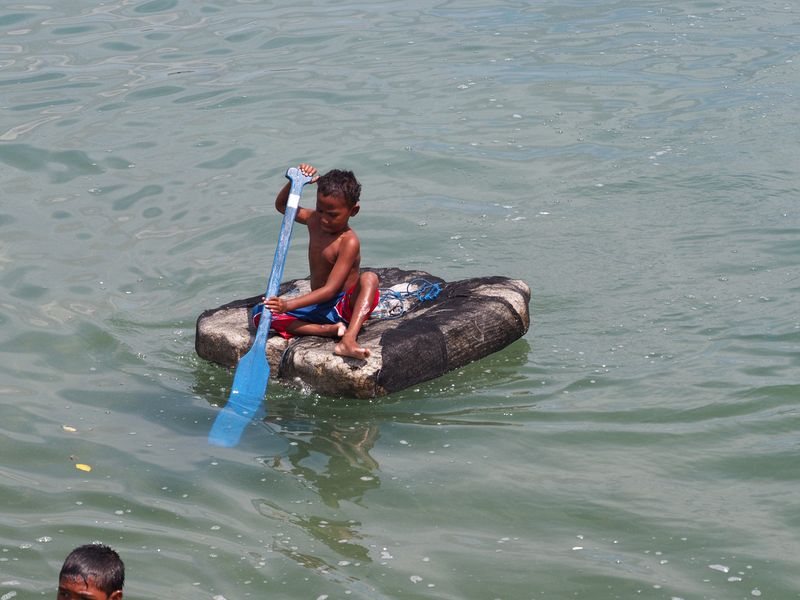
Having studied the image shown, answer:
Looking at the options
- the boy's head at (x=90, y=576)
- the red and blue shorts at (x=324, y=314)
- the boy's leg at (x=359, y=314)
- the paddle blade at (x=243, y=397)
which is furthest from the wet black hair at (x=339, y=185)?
the boy's head at (x=90, y=576)

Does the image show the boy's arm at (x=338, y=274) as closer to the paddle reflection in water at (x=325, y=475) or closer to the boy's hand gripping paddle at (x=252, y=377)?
the boy's hand gripping paddle at (x=252, y=377)

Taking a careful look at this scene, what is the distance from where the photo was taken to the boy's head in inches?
150

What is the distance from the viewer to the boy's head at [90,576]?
381 centimetres

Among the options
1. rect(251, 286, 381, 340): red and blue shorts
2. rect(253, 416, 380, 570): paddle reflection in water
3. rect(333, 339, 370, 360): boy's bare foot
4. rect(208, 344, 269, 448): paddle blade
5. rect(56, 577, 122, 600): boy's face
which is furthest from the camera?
rect(251, 286, 381, 340): red and blue shorts

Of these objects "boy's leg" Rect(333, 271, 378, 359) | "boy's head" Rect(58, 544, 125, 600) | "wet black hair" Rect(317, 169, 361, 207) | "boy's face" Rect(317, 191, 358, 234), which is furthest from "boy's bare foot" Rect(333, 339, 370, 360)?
"boy's head" Rect(58, 544, 125, 600)

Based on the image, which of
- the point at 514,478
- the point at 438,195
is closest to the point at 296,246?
the point at 438,195

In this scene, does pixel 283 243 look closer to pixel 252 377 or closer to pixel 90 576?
pixel 252 377

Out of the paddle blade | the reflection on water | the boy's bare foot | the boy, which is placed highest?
the boy

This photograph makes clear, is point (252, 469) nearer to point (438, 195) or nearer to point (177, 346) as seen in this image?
point (177, 346)

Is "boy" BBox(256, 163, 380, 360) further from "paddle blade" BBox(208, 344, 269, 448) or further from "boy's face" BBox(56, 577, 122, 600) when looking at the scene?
"boy's face" BBox(56, 577, 122, 600)

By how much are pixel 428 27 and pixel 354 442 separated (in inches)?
412

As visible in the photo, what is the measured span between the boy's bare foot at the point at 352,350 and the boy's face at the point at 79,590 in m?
3.53

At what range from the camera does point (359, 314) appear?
7570 mm

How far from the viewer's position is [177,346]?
830cm
